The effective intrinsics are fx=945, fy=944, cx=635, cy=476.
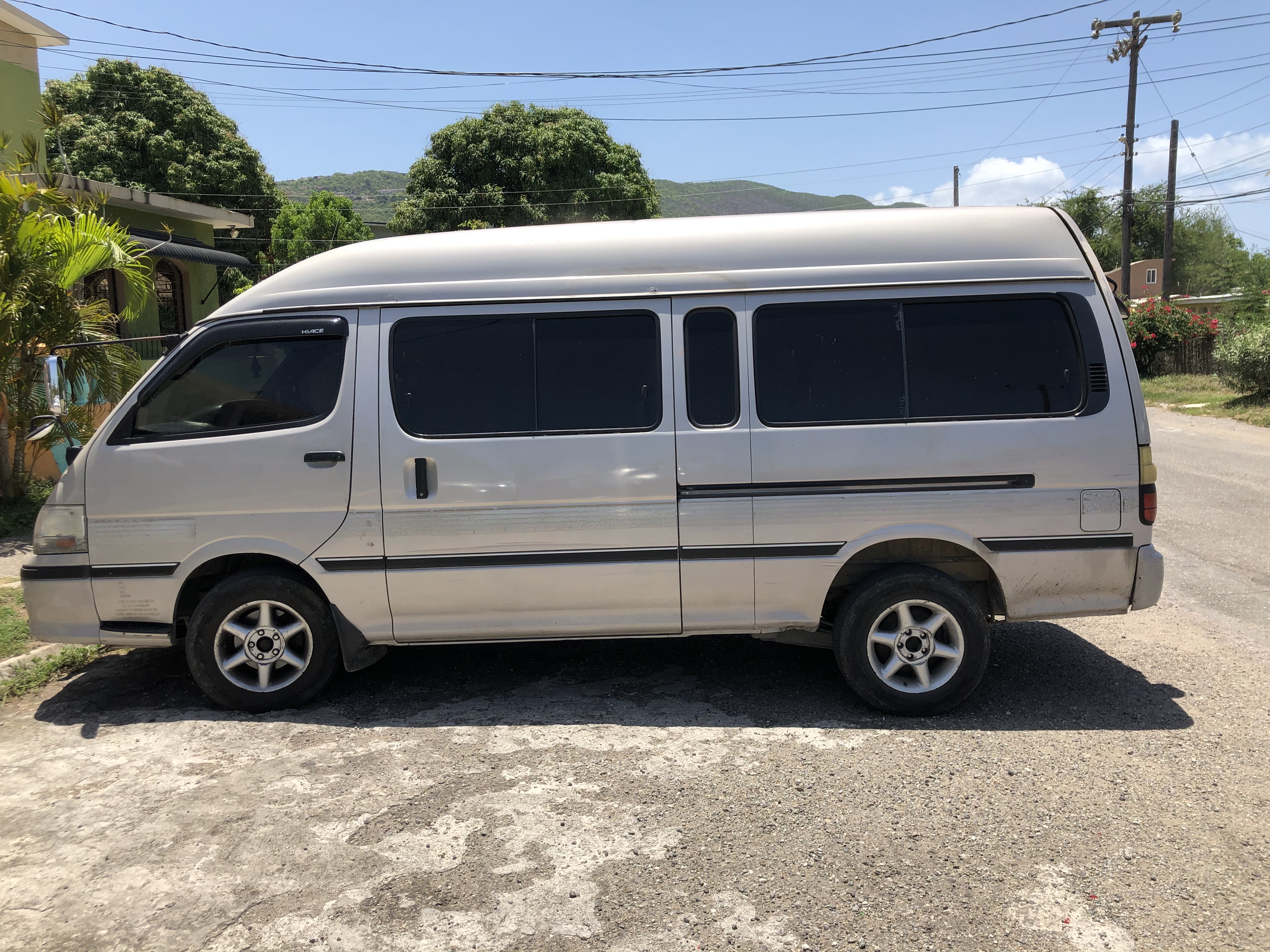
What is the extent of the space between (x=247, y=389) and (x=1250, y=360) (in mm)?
19662

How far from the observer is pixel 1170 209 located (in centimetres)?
3017

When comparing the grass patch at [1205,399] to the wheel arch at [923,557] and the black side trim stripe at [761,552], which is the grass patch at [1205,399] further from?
the black side trim stripe at [761,552]

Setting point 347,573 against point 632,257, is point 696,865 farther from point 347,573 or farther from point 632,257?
point 632,257

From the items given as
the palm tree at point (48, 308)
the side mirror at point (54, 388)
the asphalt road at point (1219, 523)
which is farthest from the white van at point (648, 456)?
the palm tree at point (48, 308)

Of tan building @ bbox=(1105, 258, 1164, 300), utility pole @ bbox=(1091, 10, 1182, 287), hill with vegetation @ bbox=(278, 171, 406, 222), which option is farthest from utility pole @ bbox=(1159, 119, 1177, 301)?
hill with vegetation @ bbox=(278, 171, 406, 222)

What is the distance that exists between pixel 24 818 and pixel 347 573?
65.7 inches

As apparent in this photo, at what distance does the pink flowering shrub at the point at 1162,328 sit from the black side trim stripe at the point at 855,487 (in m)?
22.4

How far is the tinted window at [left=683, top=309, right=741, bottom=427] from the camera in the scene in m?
4.70

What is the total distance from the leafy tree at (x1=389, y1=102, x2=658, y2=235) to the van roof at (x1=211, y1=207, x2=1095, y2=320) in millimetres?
31608

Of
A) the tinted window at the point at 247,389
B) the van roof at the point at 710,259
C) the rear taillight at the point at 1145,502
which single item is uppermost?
the van roof at the point at 710,259

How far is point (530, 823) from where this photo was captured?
3711 mm

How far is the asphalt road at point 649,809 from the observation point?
3.09 m

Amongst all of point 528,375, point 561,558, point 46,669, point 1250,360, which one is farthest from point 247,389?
point 1250,360

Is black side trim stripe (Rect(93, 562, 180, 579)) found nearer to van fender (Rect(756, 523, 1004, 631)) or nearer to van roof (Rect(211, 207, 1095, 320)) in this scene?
van roof (Rect(211, 207, 1095, 320))
